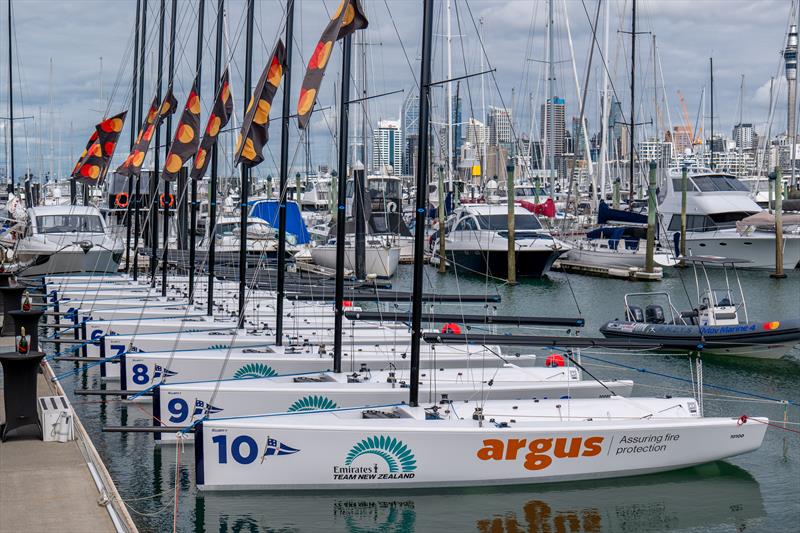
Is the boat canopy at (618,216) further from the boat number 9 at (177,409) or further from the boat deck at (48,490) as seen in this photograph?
the boat deck at (48,490)

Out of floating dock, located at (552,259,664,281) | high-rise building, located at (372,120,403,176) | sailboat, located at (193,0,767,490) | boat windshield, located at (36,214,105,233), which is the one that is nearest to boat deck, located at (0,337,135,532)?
sailboat, located at (193,0,767,490)

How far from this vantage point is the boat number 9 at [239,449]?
15.1 metres

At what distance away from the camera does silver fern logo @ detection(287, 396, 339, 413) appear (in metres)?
18.0

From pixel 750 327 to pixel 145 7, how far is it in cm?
2265

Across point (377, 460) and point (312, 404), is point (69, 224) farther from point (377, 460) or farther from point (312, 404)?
point (377, 460)

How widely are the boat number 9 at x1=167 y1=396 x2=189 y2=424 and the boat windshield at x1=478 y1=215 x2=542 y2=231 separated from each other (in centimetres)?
3330

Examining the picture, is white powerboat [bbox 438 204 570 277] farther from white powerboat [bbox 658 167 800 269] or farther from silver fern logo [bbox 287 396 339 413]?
silver fern logo [bbox 287 396 339 413]

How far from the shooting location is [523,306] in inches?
1612

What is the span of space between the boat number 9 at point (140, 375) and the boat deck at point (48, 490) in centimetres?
512

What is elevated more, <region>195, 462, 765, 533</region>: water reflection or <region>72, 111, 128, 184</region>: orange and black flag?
<region>72, 111, 128, 184</region>: orange and black flag

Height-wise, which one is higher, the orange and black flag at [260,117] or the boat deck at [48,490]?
the orange and black flag at [260,117]

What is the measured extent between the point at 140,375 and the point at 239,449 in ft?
20.0

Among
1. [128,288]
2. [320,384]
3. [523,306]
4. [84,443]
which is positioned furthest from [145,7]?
[84,443]

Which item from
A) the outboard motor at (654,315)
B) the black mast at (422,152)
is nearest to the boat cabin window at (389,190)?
the outboard motor at (654,315)
